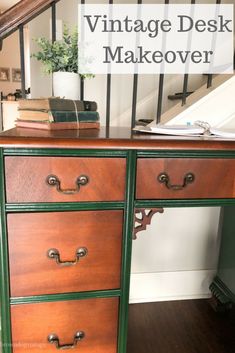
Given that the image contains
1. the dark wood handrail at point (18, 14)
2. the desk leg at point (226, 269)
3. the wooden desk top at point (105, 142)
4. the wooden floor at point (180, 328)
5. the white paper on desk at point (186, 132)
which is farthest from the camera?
the desk leg at point (226, 269)

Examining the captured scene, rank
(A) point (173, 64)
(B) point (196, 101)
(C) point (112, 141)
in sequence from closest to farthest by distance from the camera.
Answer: (C) point (112, 141) < (B) point (196, 101) < (A) point (173, 64)

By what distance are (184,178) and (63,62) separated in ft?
2.10

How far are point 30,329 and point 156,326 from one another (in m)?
0.78

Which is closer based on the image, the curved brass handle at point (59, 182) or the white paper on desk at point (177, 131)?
the curved brass handle at point (59, 182)

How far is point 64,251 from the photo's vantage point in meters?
0.81

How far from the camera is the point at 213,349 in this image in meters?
1.26

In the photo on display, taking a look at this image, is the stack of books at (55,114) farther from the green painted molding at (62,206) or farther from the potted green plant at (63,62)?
the green painted molding at (62,206)

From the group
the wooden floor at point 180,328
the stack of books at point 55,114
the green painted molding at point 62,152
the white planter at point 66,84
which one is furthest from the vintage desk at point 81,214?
the wooden floor at point 180,328

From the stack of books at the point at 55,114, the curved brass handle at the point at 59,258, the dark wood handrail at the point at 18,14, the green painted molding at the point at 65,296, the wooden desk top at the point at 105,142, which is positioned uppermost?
the dark wood handrail at the point at 18,14

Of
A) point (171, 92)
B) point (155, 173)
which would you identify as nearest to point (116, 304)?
point (155, 173)

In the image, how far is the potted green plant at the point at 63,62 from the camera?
1.08 m

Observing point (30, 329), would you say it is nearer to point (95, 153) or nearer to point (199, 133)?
point (95, 153)

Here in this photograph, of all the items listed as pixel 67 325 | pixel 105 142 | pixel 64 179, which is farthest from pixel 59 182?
pixel 67 325

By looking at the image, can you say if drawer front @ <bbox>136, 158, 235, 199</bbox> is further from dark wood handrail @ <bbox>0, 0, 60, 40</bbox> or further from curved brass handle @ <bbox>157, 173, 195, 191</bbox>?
dark wood handrail @ <bbox>0, 0, 60, 40</bbox>
